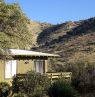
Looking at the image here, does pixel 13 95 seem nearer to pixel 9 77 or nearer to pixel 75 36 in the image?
pixel 9 77

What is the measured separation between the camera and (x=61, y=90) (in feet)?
89.3

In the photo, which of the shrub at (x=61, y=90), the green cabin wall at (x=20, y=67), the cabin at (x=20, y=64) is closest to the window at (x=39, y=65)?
the cabin at (x=20, y=64)

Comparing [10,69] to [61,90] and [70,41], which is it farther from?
[70,41]

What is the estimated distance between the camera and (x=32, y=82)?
29.8 meters

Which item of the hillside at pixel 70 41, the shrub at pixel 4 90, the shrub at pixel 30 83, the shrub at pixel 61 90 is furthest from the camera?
the hillside at pixel 70 41

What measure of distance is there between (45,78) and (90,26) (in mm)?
58300

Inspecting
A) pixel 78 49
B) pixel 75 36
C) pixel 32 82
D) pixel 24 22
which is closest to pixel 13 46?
pixel 24 22

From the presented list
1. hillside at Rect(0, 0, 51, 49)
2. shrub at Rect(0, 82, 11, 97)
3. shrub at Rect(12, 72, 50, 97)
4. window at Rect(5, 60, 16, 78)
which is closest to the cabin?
window at Rect(5, 60, 16, 78)

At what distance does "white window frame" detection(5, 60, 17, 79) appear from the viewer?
3456 cm

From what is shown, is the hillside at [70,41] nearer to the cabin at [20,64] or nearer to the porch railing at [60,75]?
the cabin at [20,64]

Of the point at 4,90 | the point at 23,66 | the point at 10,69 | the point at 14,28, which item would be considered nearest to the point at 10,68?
the point at 10,69

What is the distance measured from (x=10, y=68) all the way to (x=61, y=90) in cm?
875

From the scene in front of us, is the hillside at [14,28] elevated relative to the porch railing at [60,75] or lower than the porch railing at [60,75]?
elevated

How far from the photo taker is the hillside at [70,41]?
199ft
